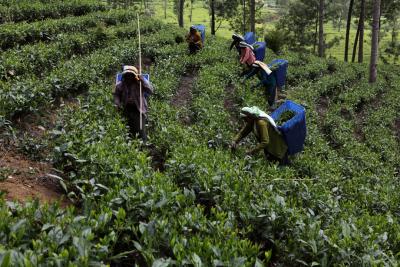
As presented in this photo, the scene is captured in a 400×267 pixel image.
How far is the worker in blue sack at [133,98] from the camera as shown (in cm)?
827

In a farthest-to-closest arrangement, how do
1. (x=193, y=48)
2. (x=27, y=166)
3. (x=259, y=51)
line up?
(x=259, y=51)
(x=193, y=48)
(x=27, y=166)

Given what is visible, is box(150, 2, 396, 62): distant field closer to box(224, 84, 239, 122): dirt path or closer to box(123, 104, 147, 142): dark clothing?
box(224, 84, 239, 122): dirt path

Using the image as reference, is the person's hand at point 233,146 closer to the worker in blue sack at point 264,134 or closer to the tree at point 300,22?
the worker in blue sack at point 264,134

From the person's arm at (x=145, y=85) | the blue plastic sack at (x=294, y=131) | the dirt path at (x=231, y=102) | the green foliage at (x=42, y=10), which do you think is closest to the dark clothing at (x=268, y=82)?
the dirt path at (x=231, y=102)

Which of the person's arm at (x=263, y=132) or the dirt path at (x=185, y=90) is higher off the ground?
the person's arm at (x=263, y=132)

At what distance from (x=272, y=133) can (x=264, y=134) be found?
1.40ft

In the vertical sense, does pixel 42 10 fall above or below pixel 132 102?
above

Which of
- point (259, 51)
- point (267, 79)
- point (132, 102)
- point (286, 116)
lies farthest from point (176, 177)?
point (259, 51)

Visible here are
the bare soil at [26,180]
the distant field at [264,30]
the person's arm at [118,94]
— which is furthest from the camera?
the distant field at [264,30]

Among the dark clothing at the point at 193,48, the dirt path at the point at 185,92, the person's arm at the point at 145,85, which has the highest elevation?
the person's arm at the point at 145,85

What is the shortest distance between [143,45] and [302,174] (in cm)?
1025

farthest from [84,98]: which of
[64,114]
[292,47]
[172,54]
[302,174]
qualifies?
[292,47]

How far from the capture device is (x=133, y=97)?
27.3 ft

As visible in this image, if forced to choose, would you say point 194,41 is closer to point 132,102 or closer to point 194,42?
point 194,42
